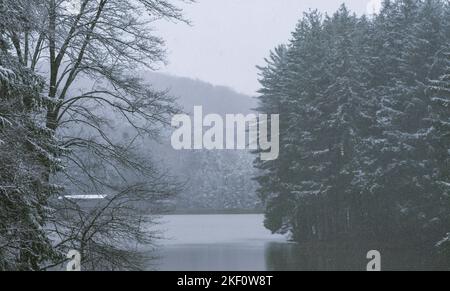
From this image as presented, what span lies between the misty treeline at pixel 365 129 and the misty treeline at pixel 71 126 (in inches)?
872

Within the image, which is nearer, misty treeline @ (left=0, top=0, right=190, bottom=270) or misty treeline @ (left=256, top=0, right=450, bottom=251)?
misty treeline @ (left=0, top=0, right=190, bottom=270)

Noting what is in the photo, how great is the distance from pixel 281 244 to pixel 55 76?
34.5 m

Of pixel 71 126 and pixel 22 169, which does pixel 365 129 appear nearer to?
pixel 71 126

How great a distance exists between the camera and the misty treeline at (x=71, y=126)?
29.7 ft

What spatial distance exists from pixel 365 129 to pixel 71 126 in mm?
32403

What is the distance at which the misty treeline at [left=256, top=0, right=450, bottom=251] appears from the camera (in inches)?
1441

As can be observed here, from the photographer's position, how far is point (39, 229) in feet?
32.0

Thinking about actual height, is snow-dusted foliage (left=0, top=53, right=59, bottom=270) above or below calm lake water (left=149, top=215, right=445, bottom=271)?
above

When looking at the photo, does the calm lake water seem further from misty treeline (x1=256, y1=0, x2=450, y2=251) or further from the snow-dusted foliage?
the snow-dusted foliage

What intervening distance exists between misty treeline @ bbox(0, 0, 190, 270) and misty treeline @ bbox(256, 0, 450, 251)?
22137 millimetres

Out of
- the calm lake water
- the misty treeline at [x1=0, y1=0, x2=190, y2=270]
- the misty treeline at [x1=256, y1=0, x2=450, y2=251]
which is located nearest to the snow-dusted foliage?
the misty treeline at [x1=0, y1=0, x2=190, y2=270]

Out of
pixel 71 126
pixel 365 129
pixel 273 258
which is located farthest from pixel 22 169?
pixel 365 129

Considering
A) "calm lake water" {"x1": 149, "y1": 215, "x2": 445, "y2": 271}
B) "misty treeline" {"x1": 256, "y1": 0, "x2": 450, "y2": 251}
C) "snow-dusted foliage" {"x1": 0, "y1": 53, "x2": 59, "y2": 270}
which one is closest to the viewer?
"snow-dusted foliage" {"x1": 0, "y1": 53, "x2": 59, "y2": 270}
